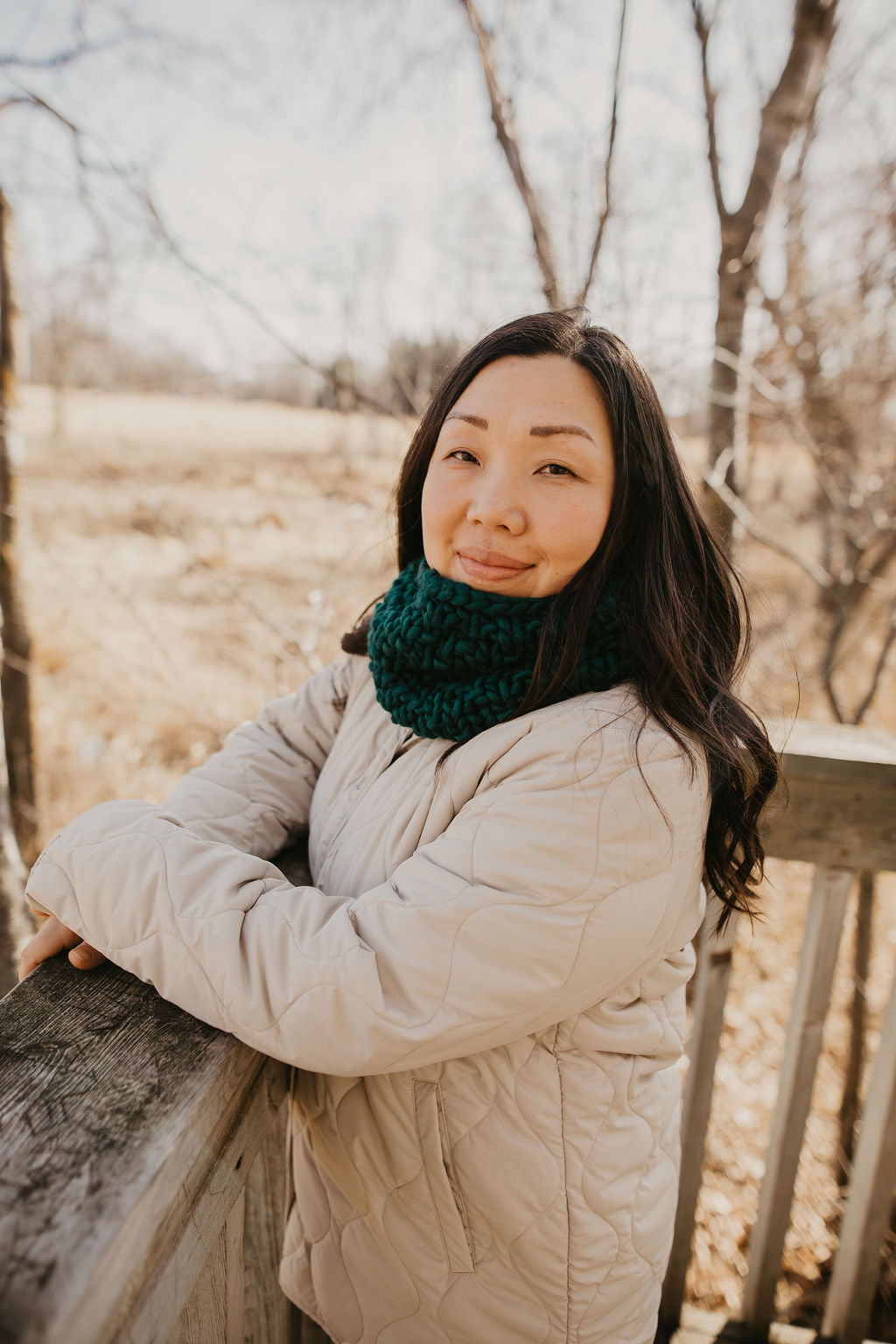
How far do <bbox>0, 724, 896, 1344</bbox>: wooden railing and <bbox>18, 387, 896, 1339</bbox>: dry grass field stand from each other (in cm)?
19

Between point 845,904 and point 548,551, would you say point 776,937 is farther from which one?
point 548,551

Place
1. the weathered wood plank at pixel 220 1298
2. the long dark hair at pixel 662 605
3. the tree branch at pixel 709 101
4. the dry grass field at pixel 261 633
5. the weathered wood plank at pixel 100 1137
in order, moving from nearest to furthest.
A: the weathered wood plank at pixel 100 1137 < the weathered wood plank at pixel 220 1298 < the long dark hair at pixel 662 605 < the tree branch at pixel 709 101 < the dry grass field at pixel 261 633

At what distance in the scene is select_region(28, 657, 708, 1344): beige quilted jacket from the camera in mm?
875

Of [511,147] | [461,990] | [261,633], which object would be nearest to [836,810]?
[461,990]

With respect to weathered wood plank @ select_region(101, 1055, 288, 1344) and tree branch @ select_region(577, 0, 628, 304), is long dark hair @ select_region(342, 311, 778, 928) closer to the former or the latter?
weathered wood plank @ select_region(101, 1055, 288, 1344)

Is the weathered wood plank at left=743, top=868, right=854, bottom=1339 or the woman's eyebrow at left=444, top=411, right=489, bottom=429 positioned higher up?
the woman's eyebrow at left=444, top=411, right=489, bottom=429

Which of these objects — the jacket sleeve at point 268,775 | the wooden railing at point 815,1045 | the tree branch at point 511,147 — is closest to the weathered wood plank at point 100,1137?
the jacket sleeve at point 268,775

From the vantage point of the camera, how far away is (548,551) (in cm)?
113

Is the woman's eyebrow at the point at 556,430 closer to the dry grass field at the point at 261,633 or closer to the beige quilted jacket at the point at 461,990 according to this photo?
the beige quilted jacket at the point at 461,990

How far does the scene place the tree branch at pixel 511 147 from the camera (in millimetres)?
2754

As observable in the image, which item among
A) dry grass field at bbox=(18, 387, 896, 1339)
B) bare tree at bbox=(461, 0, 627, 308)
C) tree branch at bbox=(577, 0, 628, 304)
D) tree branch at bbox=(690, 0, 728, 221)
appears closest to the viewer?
tree branch at bbox=(577, 0, 628, 304)

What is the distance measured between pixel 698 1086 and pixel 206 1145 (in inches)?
44.4

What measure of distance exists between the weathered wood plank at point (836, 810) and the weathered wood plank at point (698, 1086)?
0.60 feet

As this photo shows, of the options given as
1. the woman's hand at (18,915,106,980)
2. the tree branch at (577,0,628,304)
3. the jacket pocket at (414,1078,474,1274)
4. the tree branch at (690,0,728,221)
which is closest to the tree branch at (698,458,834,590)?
the tree branch at (577,0,628,304)
